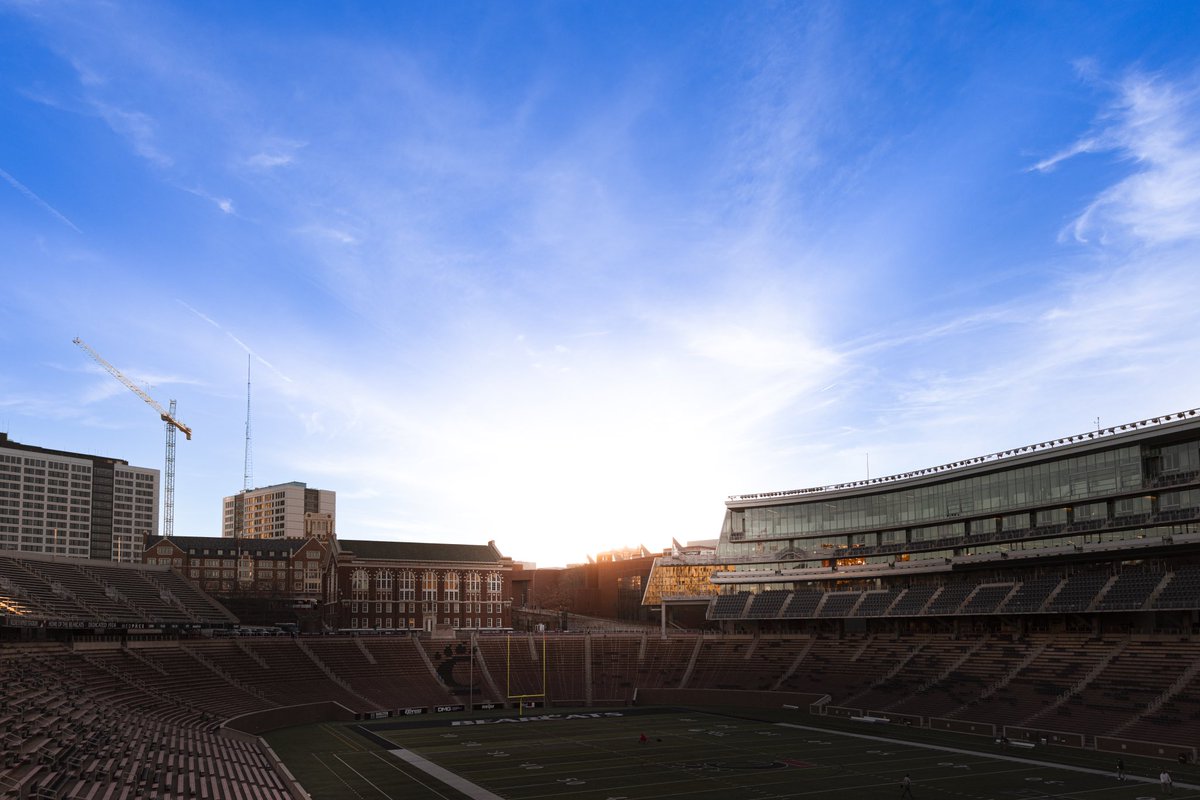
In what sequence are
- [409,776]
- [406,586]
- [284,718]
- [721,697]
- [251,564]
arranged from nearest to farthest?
[409,776]
[284,718]
[721,697]
[406,586]
[251,564]

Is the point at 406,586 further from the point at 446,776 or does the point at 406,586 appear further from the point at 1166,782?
the point at 1166,782

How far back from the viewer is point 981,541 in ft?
291

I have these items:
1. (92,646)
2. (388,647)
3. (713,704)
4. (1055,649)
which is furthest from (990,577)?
(92,646)

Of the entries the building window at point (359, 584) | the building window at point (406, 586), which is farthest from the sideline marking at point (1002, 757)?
the building window at point (359, 584)

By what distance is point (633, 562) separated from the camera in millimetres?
143125

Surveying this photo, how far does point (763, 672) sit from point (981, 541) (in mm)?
24039

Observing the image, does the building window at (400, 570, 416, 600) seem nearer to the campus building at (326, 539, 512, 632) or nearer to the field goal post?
the campus building at (326, 539, 512, 632)

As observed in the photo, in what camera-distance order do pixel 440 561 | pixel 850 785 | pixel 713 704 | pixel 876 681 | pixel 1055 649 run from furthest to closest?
pixel 440 561 < pixel 713 704 < pixel 876 681 < pixel 1055 649 < pixel 850 785

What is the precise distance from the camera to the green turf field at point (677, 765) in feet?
157

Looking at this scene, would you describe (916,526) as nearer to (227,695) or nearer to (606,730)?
(606,730)

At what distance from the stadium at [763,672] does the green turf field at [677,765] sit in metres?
0.33

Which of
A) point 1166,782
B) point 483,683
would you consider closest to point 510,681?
point 483,683

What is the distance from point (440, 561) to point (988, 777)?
326 feet

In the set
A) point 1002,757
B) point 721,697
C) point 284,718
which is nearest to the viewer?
point 1002,757
